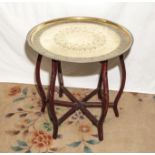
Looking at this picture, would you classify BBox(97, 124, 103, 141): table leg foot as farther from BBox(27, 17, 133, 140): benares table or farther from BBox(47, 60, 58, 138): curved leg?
BBox(47, 60, 58, 138): curved leg

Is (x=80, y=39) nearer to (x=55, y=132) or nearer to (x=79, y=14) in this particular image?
(x=79, y=14)

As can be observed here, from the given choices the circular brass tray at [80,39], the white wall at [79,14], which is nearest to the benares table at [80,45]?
the circular brass tray at [80,39]

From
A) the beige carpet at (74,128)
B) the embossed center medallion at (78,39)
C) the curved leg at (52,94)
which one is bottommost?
the beige carpet at (74,128)

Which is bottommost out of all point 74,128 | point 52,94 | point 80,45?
point 74,128

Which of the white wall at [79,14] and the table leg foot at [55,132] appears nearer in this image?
the table leg foot at [55,132]

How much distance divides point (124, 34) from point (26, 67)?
0.75 metres

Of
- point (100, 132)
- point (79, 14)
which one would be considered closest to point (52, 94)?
point (100, 132)

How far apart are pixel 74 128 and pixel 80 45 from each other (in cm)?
49

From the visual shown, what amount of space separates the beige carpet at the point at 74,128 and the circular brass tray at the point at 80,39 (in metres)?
0.48

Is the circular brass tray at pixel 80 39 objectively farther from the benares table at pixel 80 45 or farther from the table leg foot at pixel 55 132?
the table leg foot at pixel 55 132

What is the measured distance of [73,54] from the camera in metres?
1.18

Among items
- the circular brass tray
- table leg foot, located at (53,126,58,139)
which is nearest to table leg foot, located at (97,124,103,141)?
table leg foot, located at (53,126,58,139)

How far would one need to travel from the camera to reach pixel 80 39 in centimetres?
131

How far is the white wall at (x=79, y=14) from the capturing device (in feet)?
4.94
